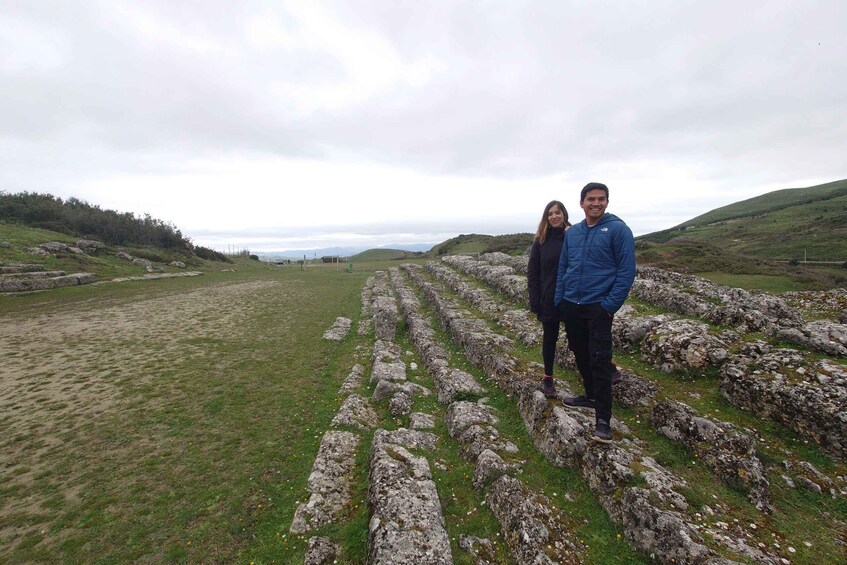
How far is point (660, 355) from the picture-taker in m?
10.1

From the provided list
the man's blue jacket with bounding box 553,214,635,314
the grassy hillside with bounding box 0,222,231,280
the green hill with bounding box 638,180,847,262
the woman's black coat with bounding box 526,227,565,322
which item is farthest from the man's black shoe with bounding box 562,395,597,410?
the green hill with bounding box 638,180,847,262

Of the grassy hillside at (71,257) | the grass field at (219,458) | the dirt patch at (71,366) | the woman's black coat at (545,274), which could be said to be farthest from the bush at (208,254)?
the woman's black coat at (545,274)

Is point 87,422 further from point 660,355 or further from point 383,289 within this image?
point 383,289

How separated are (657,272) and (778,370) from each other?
12.9 m

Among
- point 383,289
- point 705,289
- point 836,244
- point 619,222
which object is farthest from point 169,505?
point 836,244

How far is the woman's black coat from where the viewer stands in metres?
8.25

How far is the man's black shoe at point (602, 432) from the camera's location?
6701 mm

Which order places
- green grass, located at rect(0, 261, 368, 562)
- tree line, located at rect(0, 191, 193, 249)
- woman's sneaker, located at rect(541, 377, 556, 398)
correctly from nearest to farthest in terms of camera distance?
green grass, located at rect(0, 261, 368, 562) → woman's sneaker, located at rect(541, 377, 556, 398) → tree line, located at rect(0, 191, 193, 249)

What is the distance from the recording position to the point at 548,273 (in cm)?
841

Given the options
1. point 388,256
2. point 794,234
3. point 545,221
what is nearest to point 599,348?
point 545,221

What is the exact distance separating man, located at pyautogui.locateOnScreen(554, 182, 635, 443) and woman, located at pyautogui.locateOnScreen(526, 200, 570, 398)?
3.21 feet

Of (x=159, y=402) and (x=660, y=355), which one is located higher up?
(x=660, y=355)

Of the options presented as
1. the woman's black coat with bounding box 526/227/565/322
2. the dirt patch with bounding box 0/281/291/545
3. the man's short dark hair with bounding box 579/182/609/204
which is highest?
the man's short dark hair with bounding box 579/182/609/204

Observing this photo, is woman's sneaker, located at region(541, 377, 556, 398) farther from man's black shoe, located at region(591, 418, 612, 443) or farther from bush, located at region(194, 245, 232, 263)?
bush, located at region(194, 245, 232, 263)
